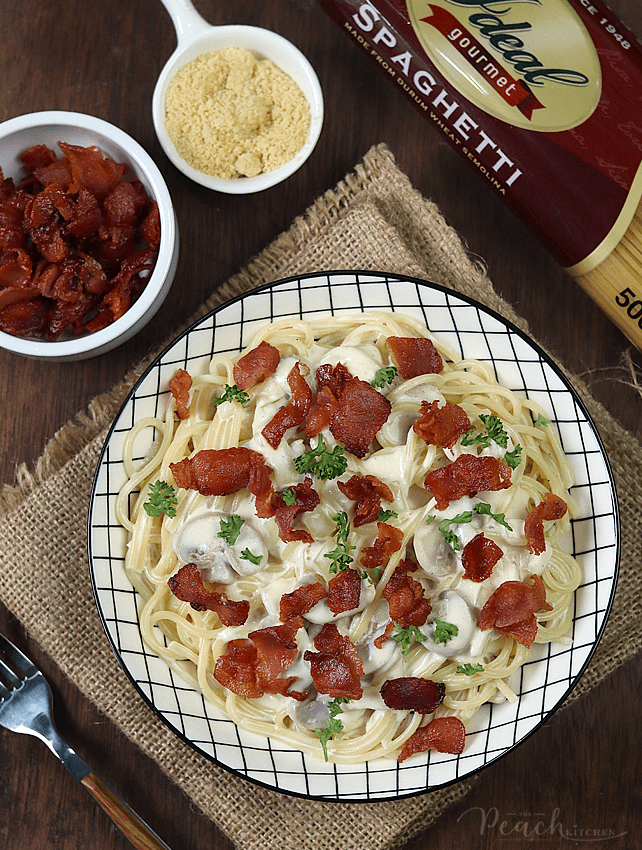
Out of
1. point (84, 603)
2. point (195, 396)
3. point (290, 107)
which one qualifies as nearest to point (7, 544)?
point (84, 603)

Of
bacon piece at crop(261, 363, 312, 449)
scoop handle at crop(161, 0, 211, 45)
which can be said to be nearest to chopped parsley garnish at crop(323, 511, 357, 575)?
bacon piece at crop(261, 363, 312, 449)

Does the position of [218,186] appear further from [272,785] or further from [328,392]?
[272,785]

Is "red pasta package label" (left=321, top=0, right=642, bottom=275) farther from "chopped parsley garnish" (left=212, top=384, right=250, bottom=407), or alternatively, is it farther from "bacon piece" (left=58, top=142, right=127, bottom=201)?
"chopped parsley garnish" (left=212, top=384, right=250, bottom=407)

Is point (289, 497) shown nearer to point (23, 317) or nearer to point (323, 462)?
point (323, 462)

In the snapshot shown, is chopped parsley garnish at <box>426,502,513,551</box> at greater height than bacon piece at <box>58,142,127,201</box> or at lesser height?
lesser

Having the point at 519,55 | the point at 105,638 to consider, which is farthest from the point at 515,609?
the point at 519,55
